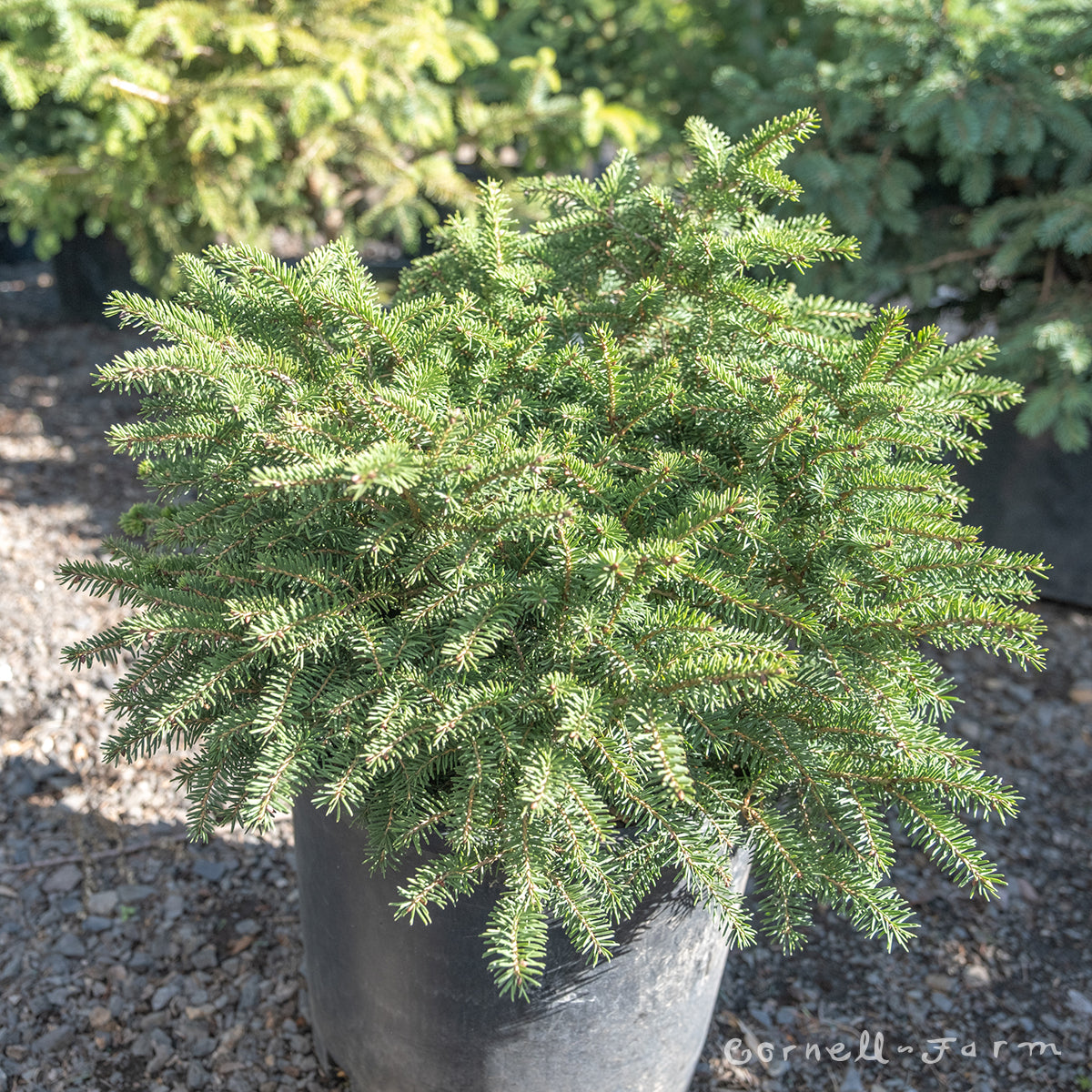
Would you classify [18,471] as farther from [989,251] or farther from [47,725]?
[989,251]

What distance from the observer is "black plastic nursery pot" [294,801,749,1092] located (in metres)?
1.32

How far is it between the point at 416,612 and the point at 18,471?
3153mm

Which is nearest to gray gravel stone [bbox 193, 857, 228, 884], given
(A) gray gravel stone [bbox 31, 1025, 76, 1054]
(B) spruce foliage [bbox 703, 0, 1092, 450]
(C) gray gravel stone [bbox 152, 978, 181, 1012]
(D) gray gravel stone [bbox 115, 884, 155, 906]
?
(D) gray gravel stone [bbox 115, 884, 155, 906]

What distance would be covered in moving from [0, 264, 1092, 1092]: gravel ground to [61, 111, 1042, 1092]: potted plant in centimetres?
64

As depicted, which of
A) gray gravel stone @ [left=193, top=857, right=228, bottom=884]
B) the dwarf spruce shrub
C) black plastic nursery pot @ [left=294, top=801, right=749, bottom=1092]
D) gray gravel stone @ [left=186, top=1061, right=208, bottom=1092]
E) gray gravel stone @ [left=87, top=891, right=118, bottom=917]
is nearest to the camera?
the dwarf spruce shrub

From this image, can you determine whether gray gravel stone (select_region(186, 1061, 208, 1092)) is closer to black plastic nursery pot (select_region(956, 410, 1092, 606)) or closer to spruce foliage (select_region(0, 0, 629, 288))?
spruce foliage (select_region(0, 0, 629, 288))

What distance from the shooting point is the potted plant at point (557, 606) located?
1111mm

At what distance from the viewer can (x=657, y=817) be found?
1.13 meters

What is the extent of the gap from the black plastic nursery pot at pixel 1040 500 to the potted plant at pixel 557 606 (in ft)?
7.10

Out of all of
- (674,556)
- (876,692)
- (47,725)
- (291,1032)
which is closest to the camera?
(674,556)

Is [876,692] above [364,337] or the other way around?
the other way around

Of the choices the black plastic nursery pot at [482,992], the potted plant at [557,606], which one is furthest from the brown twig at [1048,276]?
the black plastic nursery pot at [482,992]

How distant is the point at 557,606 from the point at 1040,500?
9.32 ft

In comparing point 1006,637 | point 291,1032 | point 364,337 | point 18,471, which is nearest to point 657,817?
point 1006,637
